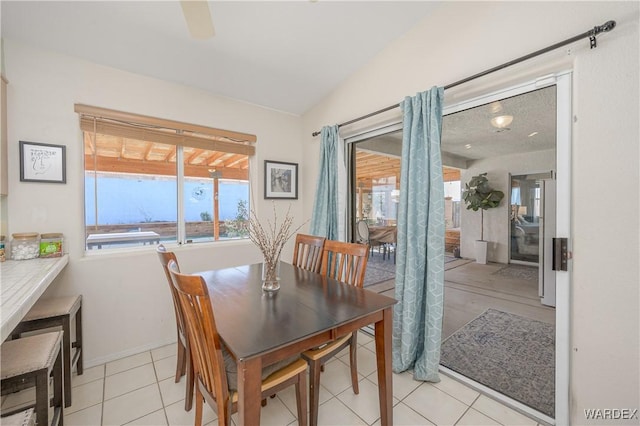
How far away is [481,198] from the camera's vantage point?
455 centimetres

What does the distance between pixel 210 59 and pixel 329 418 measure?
283 centimetres

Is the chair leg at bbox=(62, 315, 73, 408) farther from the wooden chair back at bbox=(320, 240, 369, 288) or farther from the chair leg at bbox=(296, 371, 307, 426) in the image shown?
the wooden chair back at bbox=(320, 240, 369, 288)

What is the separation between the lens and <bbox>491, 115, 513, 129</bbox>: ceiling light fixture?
93.7 inches

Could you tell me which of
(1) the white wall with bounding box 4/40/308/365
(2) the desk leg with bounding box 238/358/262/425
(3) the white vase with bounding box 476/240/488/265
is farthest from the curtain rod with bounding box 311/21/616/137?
(3) the white vase with bounding box 476/240/488/265

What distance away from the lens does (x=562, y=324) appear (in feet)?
4.84

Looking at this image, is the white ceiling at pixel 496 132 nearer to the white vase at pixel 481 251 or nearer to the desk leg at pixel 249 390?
the white vase at pixel 481 251

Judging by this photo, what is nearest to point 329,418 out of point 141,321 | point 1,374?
point 1,374

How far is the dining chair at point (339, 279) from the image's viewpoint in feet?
4.79

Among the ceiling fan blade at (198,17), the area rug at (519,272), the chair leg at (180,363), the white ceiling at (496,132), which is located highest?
the ceiling fan blade at (198,17)

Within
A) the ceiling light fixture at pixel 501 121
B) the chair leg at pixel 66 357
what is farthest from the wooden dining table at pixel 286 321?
the ceiling light fixture at pixel 501 121

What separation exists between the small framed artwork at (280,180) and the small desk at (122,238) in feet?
3.94

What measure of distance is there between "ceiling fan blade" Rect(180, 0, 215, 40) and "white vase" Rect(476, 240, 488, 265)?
5062 millimetres

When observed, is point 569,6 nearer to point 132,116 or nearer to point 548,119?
point 548,119

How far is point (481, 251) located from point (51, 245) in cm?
562
